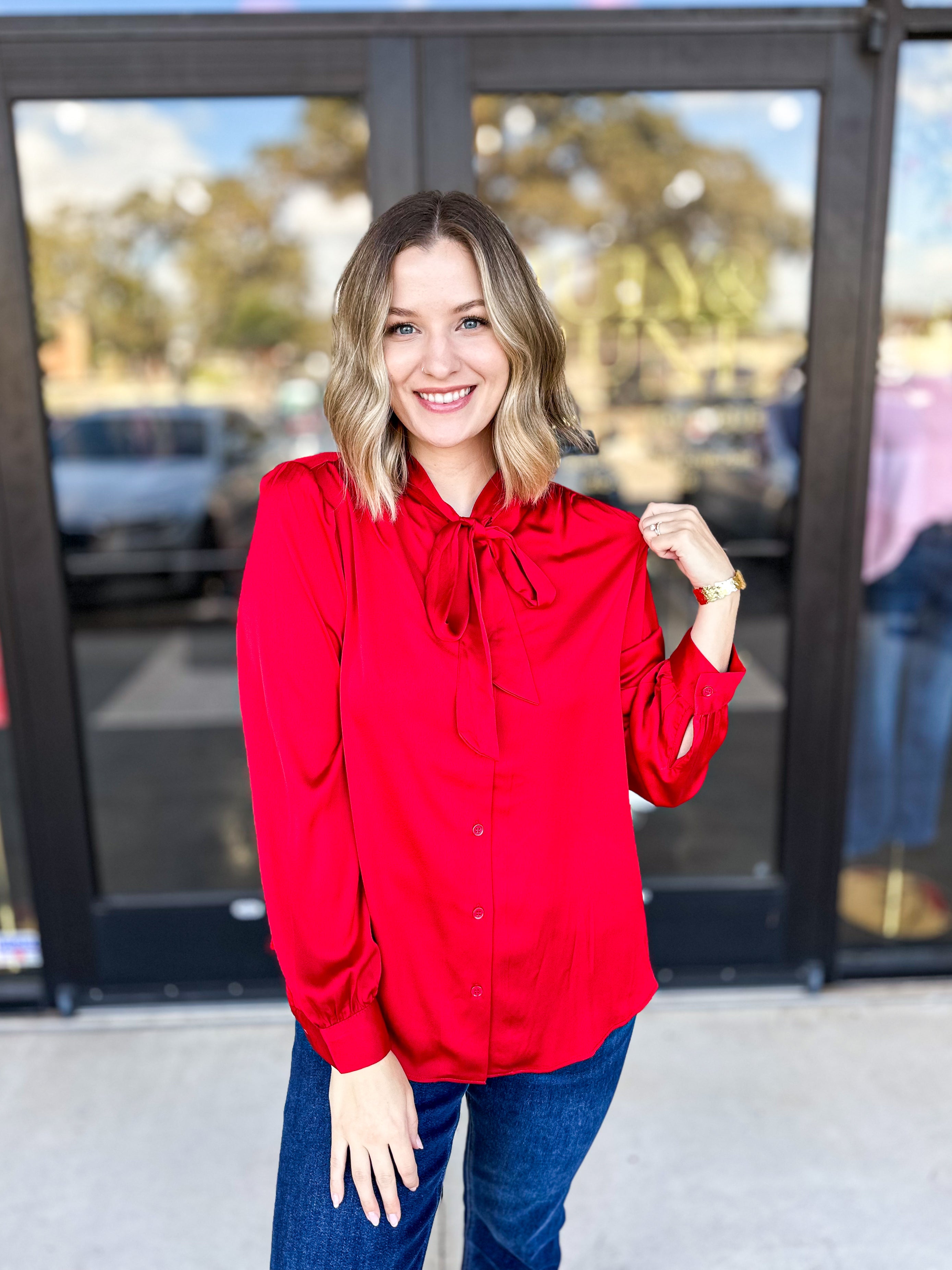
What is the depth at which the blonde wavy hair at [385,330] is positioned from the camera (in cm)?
114

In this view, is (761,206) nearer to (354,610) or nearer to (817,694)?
(817,694)

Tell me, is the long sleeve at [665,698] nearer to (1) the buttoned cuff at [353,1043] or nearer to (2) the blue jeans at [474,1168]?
(2) the blue jeans at [474,1168]

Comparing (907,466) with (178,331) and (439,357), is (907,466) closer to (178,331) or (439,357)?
(439,357)

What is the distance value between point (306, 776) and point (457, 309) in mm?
540

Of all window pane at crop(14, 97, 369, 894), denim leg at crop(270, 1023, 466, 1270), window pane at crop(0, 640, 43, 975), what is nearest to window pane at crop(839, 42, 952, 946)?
denim leg at crop(270, 1023, 466, 1270)

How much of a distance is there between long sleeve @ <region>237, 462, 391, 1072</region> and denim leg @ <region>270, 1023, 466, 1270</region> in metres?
0.10

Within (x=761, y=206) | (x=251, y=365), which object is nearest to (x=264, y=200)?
(x=251, y=365)

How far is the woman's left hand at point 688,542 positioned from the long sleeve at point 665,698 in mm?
33

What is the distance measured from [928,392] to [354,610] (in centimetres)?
202

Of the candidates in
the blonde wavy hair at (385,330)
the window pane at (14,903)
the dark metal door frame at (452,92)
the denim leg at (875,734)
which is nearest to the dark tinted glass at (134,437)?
the window pane at (14,903)

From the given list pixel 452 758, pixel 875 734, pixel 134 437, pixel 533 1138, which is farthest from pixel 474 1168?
pixel 134 437

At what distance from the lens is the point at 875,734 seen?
277 centimetres

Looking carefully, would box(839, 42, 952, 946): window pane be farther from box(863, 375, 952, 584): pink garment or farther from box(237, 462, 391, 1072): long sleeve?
box(237, 462, 391, 1072): long sleeve

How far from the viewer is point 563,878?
1.21 metres
